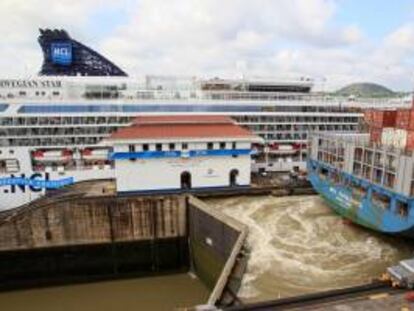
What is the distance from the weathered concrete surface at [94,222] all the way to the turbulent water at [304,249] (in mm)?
3629

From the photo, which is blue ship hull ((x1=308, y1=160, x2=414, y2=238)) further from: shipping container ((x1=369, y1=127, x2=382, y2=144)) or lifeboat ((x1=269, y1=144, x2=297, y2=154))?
lifeboat ((x1=269, y1=144, x2=297, y2=154))

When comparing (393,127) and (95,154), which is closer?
(393,127)

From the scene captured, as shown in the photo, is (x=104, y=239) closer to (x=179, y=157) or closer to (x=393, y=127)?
(x=179, y=157)

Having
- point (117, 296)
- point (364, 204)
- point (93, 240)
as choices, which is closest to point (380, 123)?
point (364, 204)

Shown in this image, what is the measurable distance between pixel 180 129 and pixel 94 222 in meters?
9.39

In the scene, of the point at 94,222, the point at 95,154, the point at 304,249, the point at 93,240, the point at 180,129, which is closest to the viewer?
the point at 304,249

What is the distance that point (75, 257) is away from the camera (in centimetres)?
A: 2239

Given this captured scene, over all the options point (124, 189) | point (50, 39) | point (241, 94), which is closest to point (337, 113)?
point (241, 94)

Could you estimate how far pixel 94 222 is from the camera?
2250 cm

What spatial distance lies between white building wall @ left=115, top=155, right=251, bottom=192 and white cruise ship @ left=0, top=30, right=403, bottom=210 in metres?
3.54

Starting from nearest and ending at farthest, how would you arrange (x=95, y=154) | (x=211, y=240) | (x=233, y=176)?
1. (x=211, y=240)
2. (x=233, y=176)
3. (x=95, y=154)

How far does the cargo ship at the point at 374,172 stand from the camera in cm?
1669

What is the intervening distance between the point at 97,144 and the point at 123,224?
8.85 m

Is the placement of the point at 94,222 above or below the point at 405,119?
below
